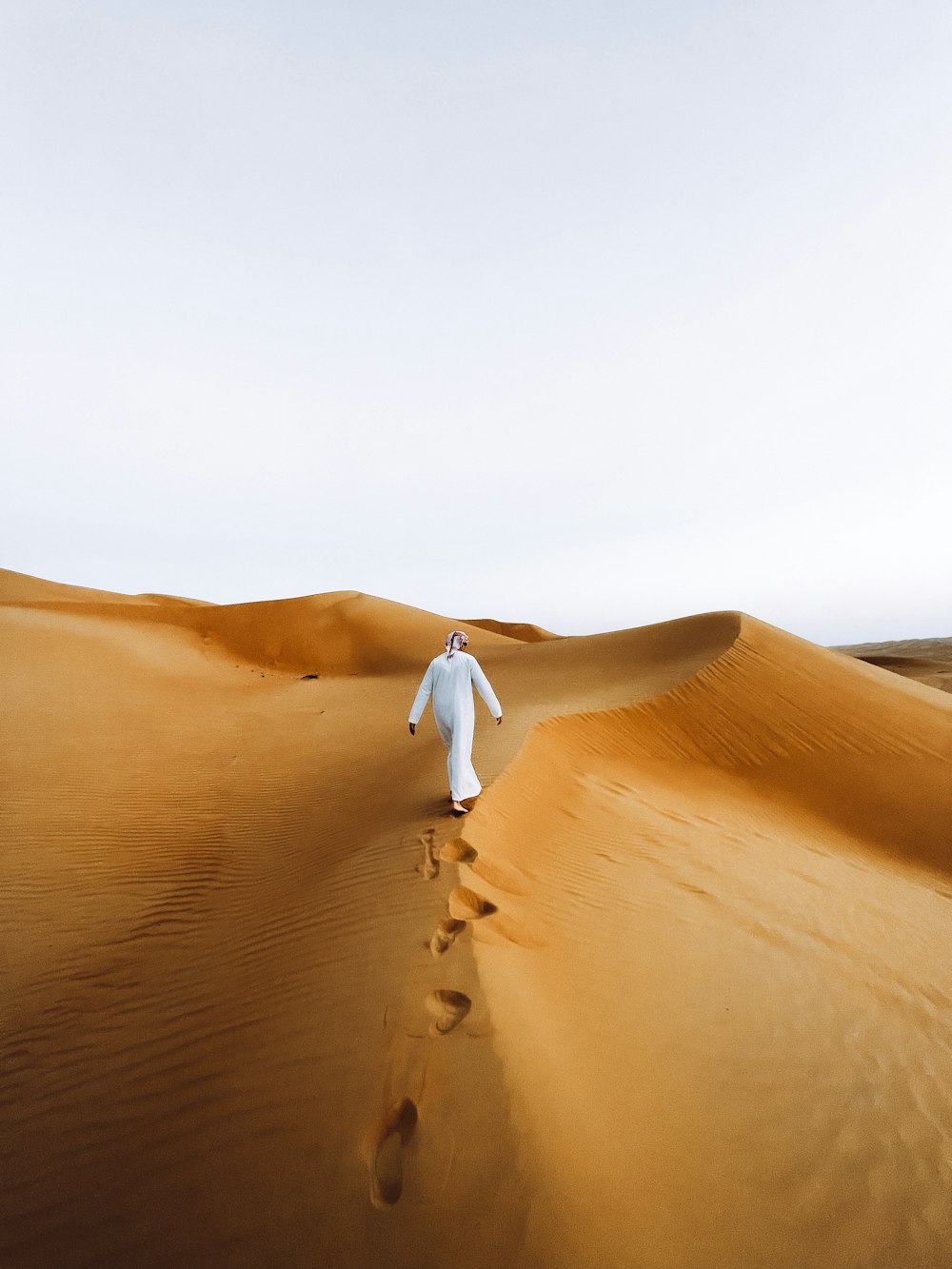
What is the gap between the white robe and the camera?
5883mm

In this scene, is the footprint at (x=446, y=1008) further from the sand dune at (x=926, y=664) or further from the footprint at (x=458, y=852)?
the sand dune at (x=926, y=664)

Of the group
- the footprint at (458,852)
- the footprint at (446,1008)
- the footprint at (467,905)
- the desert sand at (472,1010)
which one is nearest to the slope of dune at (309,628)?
the desert sand at (472,1010)

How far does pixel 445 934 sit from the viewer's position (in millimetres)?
3768

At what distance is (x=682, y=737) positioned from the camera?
34.6ft

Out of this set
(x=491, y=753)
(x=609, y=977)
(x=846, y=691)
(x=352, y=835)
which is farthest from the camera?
(x=846, y=691)

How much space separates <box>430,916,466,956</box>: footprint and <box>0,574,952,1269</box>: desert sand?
0.22 ft

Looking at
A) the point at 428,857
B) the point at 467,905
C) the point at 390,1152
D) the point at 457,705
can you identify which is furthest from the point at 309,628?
the point at 390,1152

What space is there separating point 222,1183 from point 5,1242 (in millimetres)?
1042

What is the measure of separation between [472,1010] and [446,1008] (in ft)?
0.48

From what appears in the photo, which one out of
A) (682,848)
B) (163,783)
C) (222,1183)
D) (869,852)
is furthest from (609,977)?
(163,783)

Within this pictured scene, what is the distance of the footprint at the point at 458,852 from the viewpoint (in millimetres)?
4734

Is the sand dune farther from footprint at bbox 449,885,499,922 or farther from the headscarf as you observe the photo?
footprint at bbox 449,885,499,922

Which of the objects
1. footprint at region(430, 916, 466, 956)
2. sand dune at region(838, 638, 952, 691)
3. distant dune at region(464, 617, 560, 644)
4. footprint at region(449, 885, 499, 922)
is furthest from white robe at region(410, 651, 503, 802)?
distant dune at region(464, 617, 560, 644)

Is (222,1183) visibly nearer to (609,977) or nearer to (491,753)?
(609,977)
